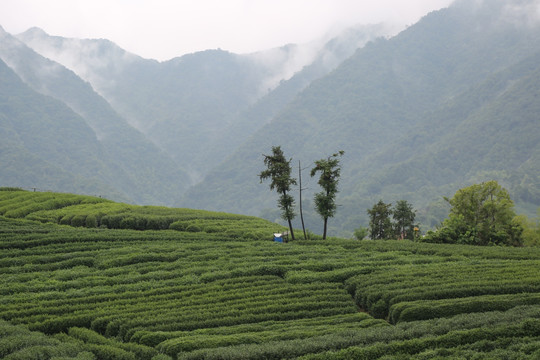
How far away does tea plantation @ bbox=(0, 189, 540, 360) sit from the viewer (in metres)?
15.7

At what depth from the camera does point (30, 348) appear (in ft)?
52.1

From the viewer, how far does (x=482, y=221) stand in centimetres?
5241

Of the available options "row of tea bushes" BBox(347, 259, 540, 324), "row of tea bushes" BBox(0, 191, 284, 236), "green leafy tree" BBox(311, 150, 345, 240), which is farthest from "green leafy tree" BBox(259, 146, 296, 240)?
"row of tea bushes" BBox(347, 259, 540, 324)

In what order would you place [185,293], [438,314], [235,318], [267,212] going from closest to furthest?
1. [438,314]
2. [235,318]
3. [185,293]
4. [267,212]

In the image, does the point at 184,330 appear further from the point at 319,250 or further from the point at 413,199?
the point at 413,199

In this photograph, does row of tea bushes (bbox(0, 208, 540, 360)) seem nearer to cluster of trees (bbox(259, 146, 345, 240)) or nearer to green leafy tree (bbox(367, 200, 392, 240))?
cluster of trees (bbox(259, 146, 345, 240))

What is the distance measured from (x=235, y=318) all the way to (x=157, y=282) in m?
7.20

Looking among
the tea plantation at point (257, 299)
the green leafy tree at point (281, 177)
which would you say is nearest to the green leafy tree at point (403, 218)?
the green leafy tree at point (281, 177)

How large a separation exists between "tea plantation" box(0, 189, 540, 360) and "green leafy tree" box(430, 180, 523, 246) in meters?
8.63

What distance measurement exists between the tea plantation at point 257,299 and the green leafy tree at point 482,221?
28.3 feet

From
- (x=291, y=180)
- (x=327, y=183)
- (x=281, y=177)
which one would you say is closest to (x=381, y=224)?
(x=327, y=183)

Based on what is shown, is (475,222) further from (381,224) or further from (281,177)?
(281,177)

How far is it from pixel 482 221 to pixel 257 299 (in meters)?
36.4

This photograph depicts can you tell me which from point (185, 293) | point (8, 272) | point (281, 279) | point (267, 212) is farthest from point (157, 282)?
point (267, 212)
